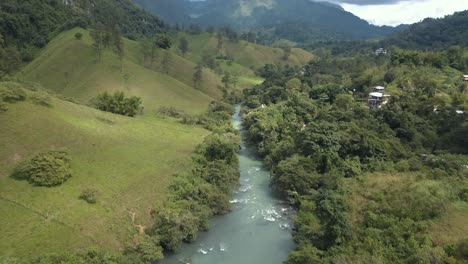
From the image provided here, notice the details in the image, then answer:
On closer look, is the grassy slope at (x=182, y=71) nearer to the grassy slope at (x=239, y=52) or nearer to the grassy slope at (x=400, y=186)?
the grassy slope at (x=239, y=52)

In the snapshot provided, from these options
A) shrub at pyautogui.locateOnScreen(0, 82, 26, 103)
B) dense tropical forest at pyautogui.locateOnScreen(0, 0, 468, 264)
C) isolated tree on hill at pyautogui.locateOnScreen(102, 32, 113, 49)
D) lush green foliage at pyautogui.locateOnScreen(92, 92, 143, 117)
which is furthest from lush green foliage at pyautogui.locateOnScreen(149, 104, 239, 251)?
isolated tree on hill at pyautogui.locateOnScreen(102, 32, 113, 49)

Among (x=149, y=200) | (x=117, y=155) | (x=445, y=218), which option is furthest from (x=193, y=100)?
(x=445, y=218)

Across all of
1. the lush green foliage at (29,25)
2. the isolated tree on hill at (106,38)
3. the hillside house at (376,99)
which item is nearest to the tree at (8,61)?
the lush green foliage at (29,25)

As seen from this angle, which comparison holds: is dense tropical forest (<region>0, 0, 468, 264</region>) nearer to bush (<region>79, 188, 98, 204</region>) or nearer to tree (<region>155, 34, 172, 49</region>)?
bush (<region>79, 188, 98, 204</region>)

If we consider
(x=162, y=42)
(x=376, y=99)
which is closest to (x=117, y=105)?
(x=376, y=99)

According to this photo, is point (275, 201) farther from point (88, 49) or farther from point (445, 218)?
point (88, 49)
